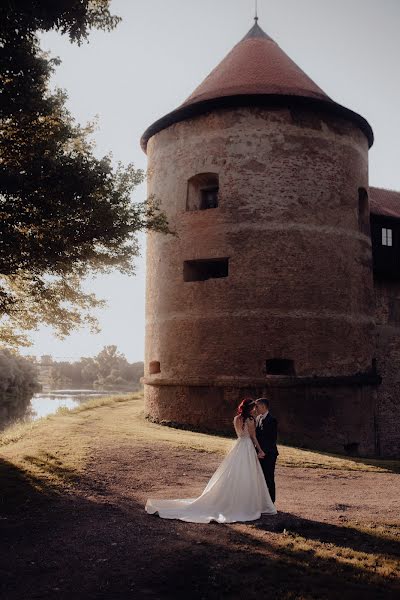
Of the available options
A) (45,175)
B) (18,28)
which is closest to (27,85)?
(18,28)

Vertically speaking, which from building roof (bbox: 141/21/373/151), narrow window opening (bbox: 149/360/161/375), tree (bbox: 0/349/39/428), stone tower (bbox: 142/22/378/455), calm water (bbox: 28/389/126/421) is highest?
building roof (bbox: 141/21/373/151)

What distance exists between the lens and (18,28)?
25.4ft

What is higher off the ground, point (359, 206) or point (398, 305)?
point (359, 206)

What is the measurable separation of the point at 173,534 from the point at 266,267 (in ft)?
31.2

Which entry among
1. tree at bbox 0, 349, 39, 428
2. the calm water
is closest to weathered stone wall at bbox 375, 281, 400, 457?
the calm water

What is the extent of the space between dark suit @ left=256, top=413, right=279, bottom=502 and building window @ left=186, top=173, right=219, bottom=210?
9.62 meters

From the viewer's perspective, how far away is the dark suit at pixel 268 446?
22.8 ft

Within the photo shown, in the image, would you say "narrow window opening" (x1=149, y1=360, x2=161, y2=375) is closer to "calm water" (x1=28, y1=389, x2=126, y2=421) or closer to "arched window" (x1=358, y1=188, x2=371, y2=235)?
"arched window" (x1=358, y1=188, x2=371, y2=235)

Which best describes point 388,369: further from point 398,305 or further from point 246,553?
point 246,553

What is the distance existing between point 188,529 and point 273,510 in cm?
119

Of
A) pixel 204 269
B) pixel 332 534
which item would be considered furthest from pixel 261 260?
pixel 332 534

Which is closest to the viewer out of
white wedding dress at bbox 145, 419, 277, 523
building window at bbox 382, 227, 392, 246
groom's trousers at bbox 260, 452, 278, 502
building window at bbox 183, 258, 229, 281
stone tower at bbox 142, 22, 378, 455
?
white wedding dress at bbox 145, 419, 277, 523

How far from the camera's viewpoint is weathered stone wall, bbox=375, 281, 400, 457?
671 inches

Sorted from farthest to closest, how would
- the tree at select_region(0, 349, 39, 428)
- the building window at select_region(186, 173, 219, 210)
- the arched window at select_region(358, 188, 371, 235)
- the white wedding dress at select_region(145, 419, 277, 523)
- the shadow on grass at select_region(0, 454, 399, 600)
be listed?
the tree at select_region(0, 349, 39, 428)
the arched window at select_region(358, 188, 371, 235)
the building window at select_region(186, 173, 219, 210)
the white wedding dress at select_region(145, 419, 277, 523)
the shadow on grass at select_region(0, 454, 399, 600)
